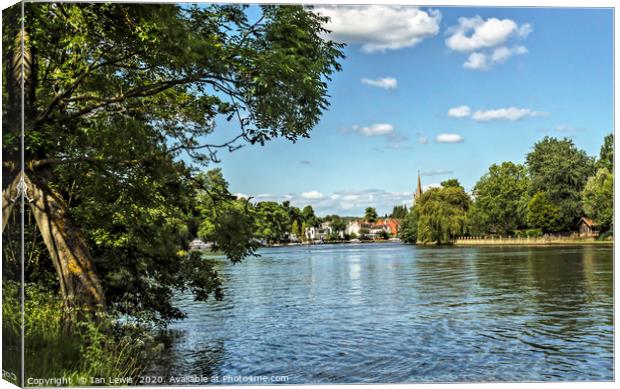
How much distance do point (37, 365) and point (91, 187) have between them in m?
1.70

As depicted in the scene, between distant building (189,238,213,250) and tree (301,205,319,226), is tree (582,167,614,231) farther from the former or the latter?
distant building (189,238,213,250)

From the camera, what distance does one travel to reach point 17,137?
5.24 m

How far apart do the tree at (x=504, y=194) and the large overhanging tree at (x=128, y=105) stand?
3.02 meters

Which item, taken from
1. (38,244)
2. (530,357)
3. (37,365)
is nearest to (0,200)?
(38,244)

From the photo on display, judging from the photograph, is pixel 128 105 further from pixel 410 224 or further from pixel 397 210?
pixel 410 224

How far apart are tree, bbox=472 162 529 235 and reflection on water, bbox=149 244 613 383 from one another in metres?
0.89

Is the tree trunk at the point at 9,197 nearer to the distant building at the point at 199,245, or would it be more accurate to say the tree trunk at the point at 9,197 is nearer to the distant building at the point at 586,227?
the distant building at the point at 199,245

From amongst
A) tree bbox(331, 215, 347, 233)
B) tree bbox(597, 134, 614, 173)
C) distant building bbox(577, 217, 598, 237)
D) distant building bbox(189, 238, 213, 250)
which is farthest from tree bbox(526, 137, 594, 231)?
distant building bbox(189, 238, 213, 250)

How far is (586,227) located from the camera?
7180 millimetres

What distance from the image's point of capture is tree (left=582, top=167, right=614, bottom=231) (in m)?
6.38

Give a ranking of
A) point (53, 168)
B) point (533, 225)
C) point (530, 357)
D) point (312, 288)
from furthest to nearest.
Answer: point (312, 288)
point (533, 225)
point (530, 357)
point (53, 168)

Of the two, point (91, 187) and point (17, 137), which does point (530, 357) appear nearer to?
point (91, 187)

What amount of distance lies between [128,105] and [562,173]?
5136mm

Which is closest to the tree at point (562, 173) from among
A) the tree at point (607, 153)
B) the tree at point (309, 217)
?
the tree at point (607, 153)
